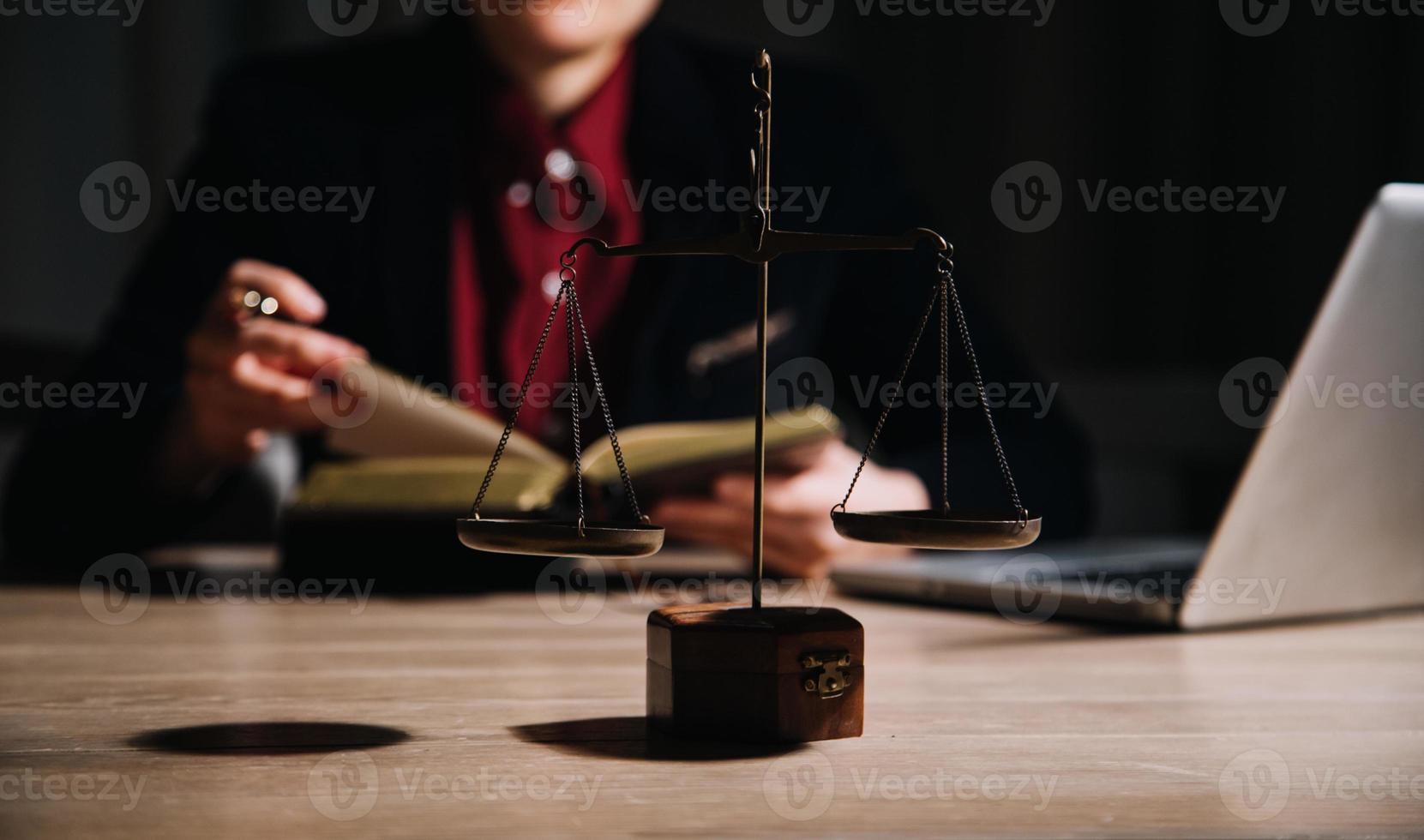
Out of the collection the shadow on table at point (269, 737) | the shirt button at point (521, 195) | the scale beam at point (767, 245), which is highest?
the shirt button at point (521, 195)

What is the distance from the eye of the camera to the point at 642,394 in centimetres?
170

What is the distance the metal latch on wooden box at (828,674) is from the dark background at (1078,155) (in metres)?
2.39

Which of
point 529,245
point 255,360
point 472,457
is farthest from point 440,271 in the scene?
point 472,457

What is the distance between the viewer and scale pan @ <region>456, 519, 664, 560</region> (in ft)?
1.81

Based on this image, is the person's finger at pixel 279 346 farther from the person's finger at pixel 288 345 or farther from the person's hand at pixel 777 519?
the person's hand at pixel 777 519

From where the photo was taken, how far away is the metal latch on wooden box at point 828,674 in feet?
1.86

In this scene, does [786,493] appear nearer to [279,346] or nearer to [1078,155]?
[279,346]

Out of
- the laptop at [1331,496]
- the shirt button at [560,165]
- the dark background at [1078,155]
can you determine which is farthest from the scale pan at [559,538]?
the dark background at [1078,155]

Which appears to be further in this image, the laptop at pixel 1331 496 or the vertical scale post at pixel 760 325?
the laptop at pixel 1331 496

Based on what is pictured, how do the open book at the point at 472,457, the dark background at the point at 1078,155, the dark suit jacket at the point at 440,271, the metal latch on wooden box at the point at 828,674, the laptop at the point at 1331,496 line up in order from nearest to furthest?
the metal latch on wooden box at the point at 828,674, the laptop at the point at 1331,496, the open book at the point at 472,457, the dark suit jacket at the point at 440,271, the dark background at the point at 1078,155

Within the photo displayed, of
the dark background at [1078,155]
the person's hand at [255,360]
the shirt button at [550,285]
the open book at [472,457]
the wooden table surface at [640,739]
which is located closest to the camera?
the wooden table surface at [640,739]

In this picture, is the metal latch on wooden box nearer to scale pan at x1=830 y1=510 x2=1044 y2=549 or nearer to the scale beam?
scale pan at x1=830 y1=510 x2=1044 y2=549

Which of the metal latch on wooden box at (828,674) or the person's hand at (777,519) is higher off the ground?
the metal latch on wooden box at (828,674)

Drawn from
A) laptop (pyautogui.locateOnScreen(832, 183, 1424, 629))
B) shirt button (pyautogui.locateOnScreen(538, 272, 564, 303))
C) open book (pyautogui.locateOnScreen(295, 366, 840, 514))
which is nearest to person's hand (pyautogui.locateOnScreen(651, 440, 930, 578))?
open book (pyautogui.locateOnScreen(295, 366, 840, 514))
